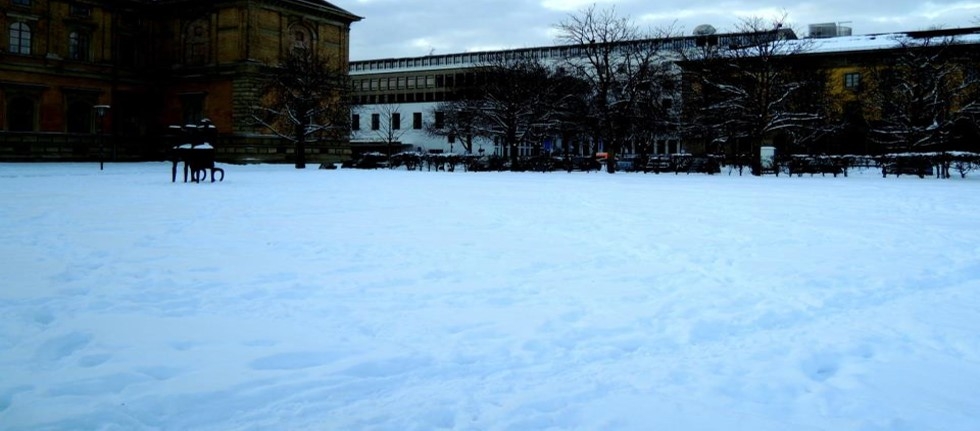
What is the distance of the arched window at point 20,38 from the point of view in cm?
4503

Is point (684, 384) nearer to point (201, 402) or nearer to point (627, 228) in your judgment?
point (201, 402)

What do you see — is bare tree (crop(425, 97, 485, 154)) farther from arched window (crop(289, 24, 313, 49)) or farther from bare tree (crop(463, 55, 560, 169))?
arched window (crop(289, 24, 313, 49))

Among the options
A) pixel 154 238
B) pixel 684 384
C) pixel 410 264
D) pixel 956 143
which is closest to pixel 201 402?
pixel 684 384

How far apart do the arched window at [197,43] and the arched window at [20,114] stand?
9815 mm

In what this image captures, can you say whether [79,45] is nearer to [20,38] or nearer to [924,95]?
[20,38]

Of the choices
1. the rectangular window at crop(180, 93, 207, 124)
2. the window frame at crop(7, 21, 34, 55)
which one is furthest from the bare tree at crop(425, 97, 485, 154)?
the window frame at crop(7, 21, 34, 55)

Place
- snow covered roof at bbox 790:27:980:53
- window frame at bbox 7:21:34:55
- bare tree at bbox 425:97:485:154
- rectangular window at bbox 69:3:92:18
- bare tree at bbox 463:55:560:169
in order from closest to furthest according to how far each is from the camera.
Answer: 1. window frame at bbox 7:21:34:55
2. rectangular window at bbox 69:3:92:18
3. bare tree at bbox 463:55:560:169
4. snow covered roof at bbox 790:27:980:53
5. bare tree at bbox 425:97:485:154

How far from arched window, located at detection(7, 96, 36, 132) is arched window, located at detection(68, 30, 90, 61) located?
4090 mm

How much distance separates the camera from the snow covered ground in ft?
12.3

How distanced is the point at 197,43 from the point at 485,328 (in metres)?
50.8

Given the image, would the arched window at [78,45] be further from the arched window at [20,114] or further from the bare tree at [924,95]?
the bare tree at [924,95]

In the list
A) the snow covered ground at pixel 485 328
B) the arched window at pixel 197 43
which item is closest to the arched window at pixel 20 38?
the arched window at pixel 197 43

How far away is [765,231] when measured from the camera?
11078 millimetres

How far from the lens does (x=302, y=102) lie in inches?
1672
